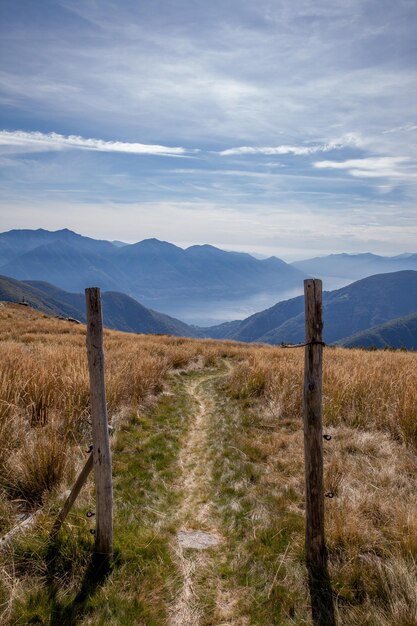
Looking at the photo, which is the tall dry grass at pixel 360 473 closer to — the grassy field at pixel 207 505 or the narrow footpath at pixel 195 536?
the grassy field at pixel 207 505

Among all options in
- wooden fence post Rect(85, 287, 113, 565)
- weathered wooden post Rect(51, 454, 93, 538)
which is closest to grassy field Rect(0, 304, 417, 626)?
weathered wooden post Rect(51, 454, 93, 538)

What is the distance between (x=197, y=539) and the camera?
215 inches

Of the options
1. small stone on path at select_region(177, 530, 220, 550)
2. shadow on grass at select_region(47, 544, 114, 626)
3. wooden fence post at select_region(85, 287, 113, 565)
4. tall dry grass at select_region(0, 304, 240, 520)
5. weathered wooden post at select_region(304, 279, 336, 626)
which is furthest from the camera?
tall dry grass at select_region(0, 304, 240, 520)

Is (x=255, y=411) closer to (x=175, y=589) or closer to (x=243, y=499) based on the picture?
(x=243, y=499)

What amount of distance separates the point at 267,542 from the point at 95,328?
380 centimetres

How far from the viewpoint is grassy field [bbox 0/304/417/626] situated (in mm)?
4125

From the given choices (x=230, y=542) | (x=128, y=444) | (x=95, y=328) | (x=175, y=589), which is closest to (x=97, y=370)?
(x=95, y=328)

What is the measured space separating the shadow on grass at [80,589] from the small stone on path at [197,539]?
1.13m

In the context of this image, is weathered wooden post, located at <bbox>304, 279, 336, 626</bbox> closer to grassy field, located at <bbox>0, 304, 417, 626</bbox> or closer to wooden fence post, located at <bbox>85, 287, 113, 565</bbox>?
grassy field, located at <bbox>0, 304, 417, 626</bbox>

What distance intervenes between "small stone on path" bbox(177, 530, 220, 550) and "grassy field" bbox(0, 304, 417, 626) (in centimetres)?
9

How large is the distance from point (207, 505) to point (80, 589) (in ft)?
8.53

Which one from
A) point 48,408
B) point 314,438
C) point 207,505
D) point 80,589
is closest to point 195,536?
point 207,505

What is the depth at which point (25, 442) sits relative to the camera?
252 inches

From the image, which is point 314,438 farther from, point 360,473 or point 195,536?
point 360,473
